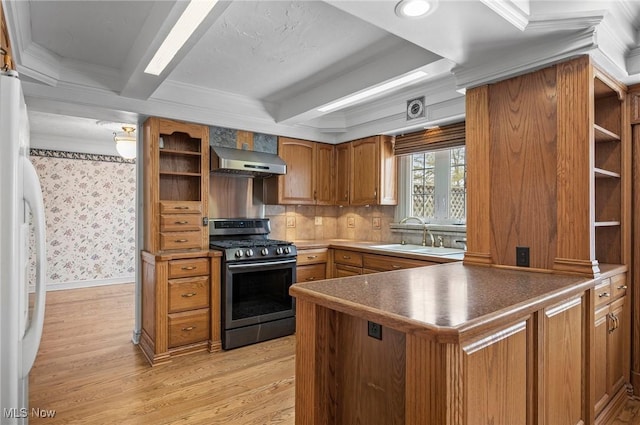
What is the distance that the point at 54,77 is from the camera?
2705 millimetres

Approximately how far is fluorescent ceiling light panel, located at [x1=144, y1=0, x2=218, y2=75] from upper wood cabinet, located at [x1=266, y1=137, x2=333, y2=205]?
181 cm

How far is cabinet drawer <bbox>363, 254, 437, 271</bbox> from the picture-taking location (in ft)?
10.4

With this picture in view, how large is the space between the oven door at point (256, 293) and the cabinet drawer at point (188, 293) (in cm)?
18

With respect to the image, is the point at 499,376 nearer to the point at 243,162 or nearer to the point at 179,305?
the point at 179,305

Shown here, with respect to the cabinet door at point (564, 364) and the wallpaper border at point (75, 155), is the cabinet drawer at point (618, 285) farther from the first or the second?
the wallpaper border at point (75, 155)

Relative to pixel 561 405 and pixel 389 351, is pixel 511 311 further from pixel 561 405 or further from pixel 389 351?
pixel 561 405

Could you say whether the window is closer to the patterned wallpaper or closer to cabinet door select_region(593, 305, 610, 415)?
cabinet door select_region(593, 305, 610, 415)

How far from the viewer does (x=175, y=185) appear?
11.7ft

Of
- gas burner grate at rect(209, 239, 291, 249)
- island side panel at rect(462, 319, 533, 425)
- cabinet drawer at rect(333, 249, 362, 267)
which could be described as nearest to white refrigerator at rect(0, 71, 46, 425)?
island side panel at rect(462, 319, 533, 425)

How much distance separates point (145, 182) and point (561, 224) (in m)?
3.32

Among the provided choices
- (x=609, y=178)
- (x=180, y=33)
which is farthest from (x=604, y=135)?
(x=180, y=33)

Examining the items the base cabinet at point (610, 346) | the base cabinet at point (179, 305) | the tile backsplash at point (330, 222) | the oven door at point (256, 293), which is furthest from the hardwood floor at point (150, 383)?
the base cabinet at point (610, 346)

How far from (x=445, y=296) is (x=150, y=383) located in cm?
235

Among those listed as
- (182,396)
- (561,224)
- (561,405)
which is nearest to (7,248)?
(182,396)
